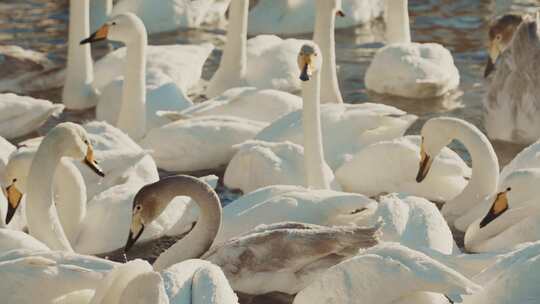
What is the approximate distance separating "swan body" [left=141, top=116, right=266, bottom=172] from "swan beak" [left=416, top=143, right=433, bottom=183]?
66.8 inches

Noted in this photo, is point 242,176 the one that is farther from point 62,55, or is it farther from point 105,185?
point 62,55

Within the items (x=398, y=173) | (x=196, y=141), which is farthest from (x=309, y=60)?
(x=196, y=141)

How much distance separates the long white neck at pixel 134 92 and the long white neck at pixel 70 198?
205 centimetres

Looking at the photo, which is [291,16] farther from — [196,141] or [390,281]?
[390,281]

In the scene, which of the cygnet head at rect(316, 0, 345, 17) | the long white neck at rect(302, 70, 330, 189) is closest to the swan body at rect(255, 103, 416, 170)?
the long white neck at rect(302, 70, 330, 189)

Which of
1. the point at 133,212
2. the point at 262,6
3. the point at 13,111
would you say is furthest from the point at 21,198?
the point at 262,6

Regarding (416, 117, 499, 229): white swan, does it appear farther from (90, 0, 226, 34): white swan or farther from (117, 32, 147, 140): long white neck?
(90, 0, 226, 34): white swan

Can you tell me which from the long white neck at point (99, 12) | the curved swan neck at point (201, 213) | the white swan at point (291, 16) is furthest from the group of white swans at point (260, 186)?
the long white neck at point (99, 12)

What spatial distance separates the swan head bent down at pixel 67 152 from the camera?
382 inches

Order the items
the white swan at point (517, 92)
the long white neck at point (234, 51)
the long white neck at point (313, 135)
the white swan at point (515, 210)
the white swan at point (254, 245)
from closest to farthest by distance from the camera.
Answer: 1. the white swan at point (254, 245)
2. the white swan at point (515, 210)
3. the long white neck at point (313, 135)
4. the white swan at point (517, 92)
5. the long white neck at point (234, 51)

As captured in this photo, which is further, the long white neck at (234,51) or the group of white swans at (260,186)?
the long white neck at (234,51)

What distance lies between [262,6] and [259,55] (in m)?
2.81

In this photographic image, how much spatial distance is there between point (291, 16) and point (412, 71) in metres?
3.12

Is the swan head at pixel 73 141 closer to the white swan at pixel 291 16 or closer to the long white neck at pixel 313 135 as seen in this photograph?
the long white neck at pixel 313 135
